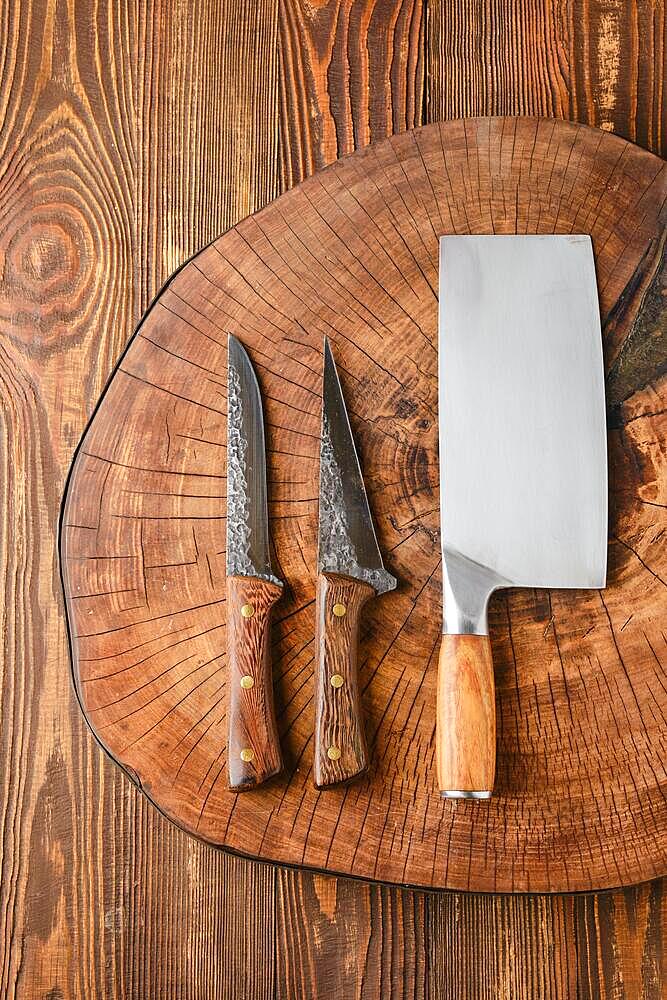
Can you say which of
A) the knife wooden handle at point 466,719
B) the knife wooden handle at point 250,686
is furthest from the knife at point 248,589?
the knife wooden handle at point 466,719

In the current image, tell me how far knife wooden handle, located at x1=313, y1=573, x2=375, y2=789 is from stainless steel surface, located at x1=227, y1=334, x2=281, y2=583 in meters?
0.07

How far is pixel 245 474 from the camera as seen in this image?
32.5 inches

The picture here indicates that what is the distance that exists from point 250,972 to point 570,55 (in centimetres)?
114

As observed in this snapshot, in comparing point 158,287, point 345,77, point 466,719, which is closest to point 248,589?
point 466,719

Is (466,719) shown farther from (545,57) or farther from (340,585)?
(545,57)

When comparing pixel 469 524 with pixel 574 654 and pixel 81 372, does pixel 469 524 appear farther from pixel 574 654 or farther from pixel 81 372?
pixel 81 372

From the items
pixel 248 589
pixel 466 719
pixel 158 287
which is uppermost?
pixel 158 287

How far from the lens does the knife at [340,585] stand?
0.77 metres

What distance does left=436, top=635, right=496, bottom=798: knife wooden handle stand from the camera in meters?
0.74

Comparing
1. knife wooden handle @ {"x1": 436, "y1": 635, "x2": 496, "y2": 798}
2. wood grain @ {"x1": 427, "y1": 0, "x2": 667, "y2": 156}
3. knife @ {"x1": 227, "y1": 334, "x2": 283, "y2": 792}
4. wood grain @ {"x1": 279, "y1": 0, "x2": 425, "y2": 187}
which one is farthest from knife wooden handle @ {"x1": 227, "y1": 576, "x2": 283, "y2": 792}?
wood grain @ {"x1": 427, "y1": 0, "x2": 667, "y2": 156}

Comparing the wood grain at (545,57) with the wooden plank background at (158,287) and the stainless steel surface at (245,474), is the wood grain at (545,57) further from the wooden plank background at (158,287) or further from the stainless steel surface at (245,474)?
the stainless steel surface at (245,474)

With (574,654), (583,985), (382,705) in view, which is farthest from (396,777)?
(583,985)

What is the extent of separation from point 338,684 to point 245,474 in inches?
9.3

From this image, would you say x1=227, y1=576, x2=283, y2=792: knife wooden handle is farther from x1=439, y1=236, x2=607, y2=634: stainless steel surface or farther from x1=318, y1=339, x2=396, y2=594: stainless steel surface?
x1=439, y1=236, x2=607, y2=634: stainless steel surface
